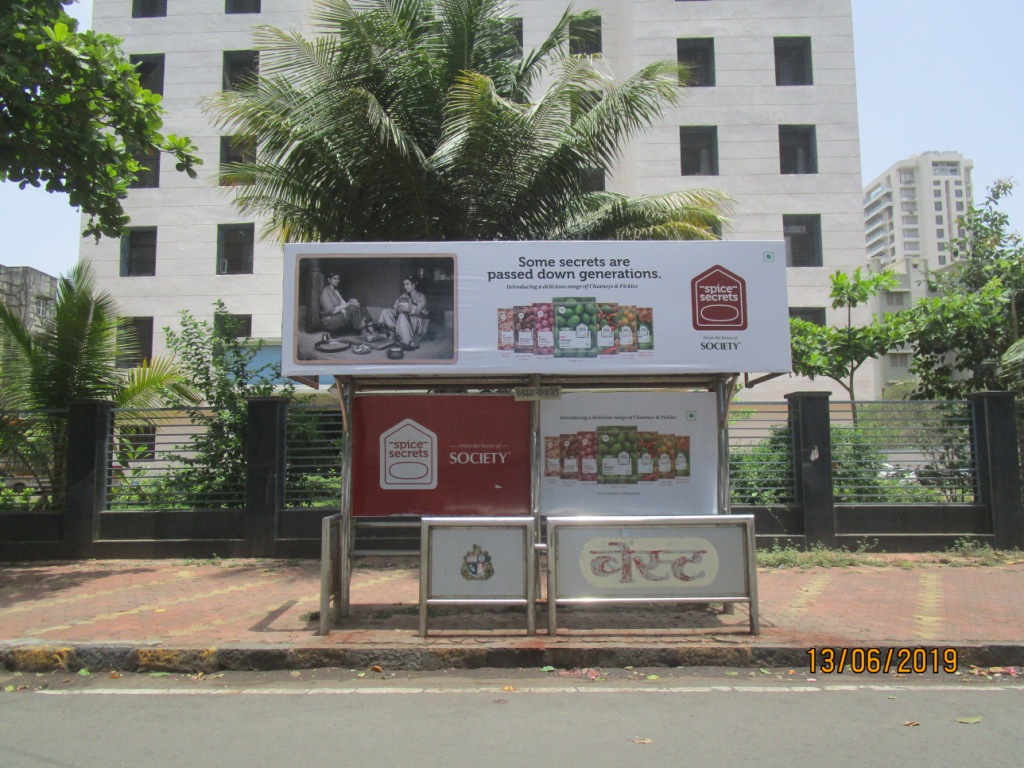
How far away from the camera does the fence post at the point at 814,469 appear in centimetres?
1048

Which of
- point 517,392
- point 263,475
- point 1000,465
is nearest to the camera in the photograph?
point 517,392

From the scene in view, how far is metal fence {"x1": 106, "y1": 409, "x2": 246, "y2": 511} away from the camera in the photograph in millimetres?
10969

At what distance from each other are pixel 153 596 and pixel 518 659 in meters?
4.34

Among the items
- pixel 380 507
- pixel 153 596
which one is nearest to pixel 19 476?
pixel 153 596

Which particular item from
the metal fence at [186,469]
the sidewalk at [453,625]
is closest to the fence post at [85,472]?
the metal fence at [186,469]

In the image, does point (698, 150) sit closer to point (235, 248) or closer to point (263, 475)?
point (235, 248)

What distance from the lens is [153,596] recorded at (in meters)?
8.37

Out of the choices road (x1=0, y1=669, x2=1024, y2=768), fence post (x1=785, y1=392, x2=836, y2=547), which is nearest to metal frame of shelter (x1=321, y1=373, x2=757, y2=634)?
road (x1=0, y1=669, x2=1024, y2=768)

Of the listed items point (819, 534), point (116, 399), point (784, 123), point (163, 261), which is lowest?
point (819, 534)

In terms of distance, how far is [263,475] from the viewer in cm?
1052

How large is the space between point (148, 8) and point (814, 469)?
24.8 metres


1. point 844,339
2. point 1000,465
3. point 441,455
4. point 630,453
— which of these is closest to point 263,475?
point 441,455

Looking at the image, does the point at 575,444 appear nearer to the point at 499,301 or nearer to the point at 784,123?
the point at 499,301

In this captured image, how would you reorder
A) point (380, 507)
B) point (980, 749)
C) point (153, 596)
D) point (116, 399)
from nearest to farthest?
point (980, 749)
point (380, 507)
point (153, 596)
point (116, 399)
